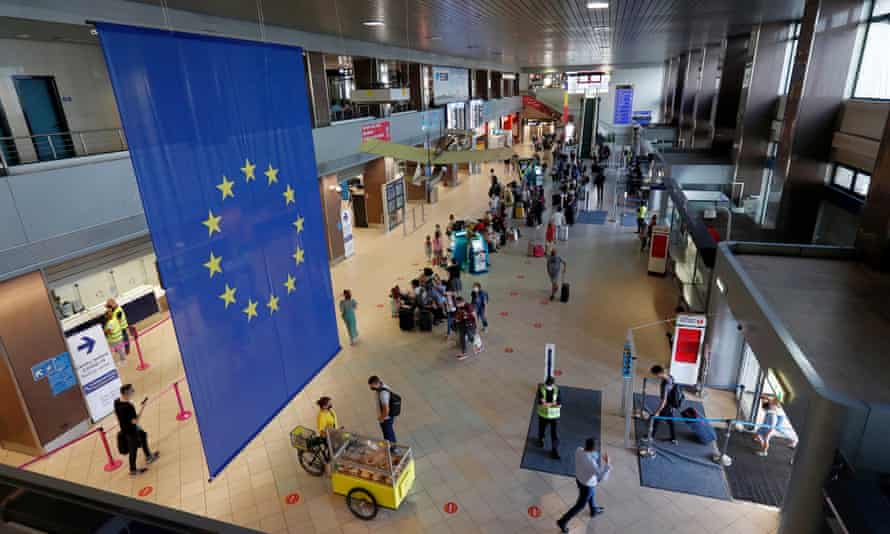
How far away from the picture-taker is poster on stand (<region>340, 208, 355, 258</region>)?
1664 centimetres

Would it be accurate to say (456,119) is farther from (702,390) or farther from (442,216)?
(702,390)

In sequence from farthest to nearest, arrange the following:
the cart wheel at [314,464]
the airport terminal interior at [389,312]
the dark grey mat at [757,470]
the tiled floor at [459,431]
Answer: the cart wheel at [314,464] → the dark grey mat at [757,470] → the tiled floor at [459,431] → the airport terminal interior at [389,312]

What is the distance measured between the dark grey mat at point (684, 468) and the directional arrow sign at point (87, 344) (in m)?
9.58

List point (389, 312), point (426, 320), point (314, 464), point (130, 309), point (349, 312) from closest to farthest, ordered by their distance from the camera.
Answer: point (314, 464) < point (349, 312) < point (426, 320) < point (130, 309) < point (389, 312)

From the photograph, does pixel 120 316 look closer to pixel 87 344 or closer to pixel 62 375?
pixel 87 344

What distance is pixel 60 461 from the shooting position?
8016 mm

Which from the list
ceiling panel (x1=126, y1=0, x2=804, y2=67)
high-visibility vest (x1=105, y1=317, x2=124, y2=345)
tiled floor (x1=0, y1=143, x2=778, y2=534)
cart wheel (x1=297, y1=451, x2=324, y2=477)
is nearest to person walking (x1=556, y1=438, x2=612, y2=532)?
tiled floor (x1=0, y1=143, x2=778, y2=534)

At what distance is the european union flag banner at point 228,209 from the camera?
10.2 ft

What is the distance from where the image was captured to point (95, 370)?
889 cm

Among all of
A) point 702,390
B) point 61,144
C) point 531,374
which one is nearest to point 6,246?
point 61,144

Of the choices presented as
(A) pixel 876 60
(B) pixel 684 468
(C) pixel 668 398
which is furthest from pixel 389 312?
(A) pixel 876 60

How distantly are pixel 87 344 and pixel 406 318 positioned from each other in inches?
250

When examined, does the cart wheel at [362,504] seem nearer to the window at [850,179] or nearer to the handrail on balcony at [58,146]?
the handrail on balcony at [58,146]

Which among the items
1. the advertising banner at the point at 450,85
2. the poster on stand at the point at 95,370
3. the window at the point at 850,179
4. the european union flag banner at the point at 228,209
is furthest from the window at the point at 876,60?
the advertising banner at the point at 450,85
